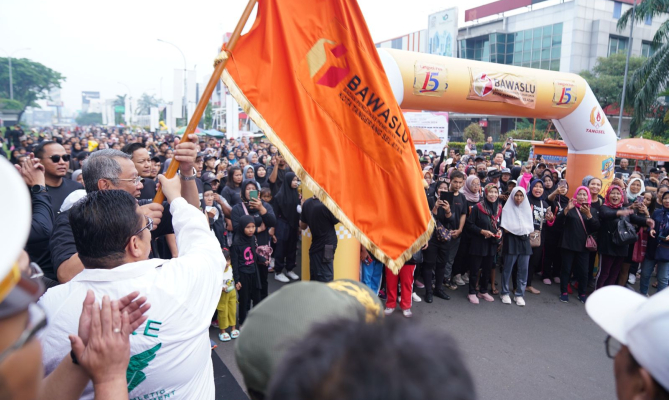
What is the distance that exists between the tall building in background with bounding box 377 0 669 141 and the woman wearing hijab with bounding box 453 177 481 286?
33993 millimetres

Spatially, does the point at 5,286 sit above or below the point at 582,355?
above

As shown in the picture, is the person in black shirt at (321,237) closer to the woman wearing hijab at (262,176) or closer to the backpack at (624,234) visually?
the woman wearing hijab at (262,176)

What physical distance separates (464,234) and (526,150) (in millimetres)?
18123

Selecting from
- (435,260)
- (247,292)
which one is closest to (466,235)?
(435,260)

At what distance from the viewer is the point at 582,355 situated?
4.53 m

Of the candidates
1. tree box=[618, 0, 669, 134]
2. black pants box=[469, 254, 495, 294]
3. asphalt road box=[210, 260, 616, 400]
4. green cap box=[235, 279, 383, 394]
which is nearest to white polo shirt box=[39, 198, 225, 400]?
green cap box=[235, 279, 383, 394]

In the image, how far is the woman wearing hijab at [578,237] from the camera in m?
5.96

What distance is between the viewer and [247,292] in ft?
15.6

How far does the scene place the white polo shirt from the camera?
1407 millimetres

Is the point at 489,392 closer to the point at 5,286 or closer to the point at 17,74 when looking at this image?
the point at 5,286

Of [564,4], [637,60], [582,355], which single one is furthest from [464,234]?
[564,4]

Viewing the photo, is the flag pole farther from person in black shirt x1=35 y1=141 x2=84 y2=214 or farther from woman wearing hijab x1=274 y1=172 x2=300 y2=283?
woman wearing hijab x1=274 y1=172 x2=300 y2=283

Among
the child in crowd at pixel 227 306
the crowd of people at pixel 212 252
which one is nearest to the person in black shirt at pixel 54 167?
the crowd of people at pixel 212 252

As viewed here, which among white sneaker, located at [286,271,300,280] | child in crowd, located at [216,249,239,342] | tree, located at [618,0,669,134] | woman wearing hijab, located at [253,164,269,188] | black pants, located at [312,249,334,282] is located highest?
tree, located at [618,0,669,134]
